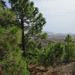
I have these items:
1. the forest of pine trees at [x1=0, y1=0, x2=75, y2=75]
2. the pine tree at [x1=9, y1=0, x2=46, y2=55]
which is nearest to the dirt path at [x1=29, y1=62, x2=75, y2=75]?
the forest of pine trees at [x1=0, y1=0, x2=75, y2=75]

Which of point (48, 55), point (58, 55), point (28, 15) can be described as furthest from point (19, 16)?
point (58, 55)

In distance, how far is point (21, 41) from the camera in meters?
8.66

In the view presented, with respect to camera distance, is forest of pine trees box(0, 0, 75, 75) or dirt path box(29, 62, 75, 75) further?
dirt path box(29, 62, 75, 75)

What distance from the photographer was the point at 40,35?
30.1 ft

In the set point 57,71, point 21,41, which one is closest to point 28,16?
point 21,41

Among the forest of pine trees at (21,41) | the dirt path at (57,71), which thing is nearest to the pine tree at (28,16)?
the forest of pine trees at (21,41)

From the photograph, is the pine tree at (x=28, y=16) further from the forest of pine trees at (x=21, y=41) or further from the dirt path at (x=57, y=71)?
the dirt path at (x=57, y=71)

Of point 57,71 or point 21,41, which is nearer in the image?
point 21,41

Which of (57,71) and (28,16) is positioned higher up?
(28,16)

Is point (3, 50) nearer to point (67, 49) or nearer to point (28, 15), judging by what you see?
point (28, 15)

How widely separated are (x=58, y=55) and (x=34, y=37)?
340 centimetres

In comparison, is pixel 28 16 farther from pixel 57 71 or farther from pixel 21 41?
pixel 57 71

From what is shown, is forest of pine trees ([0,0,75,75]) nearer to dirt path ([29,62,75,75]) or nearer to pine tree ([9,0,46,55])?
pine tree ([9,0,46,55])

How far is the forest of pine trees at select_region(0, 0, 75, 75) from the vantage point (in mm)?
3697
